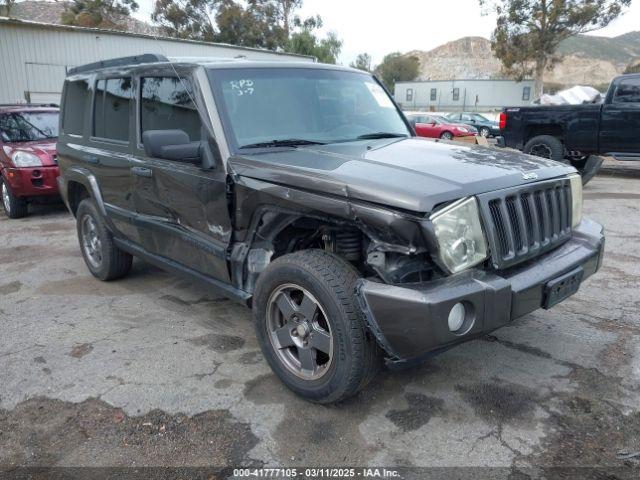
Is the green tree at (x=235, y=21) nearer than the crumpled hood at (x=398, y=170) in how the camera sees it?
No

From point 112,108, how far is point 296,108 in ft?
5.72

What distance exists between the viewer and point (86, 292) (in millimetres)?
4973

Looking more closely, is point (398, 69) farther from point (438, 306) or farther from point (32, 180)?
point (438, 306)

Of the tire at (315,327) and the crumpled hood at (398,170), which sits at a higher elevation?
the crumpled hood at (398,170)

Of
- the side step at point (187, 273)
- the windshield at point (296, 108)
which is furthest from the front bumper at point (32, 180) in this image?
the windshield at point (296, 108)

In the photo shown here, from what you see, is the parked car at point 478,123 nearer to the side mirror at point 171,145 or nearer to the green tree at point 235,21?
the green tree at point 235,21

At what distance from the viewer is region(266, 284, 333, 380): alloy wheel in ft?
9.40

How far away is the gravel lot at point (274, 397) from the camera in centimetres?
263

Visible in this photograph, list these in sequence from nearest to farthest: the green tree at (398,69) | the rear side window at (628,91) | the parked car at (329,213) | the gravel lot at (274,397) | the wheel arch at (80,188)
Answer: the parked car at (329,213) < the gravel lot at (274,397) < the wheel arch at (80,188) < the rear side window at (628,91) < the green tree at (398,69)

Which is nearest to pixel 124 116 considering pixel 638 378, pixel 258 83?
pixel 258 83

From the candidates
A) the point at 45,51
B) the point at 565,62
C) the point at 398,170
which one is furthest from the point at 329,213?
the point at 565,62

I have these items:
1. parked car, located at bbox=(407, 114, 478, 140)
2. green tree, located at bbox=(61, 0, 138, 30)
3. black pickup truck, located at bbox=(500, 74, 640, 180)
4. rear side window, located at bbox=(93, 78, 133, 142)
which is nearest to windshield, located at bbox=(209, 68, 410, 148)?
rear side window, located at bbox=(93, 78, 133, 142)

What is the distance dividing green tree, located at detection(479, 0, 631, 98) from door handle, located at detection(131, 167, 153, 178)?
35.4 metres

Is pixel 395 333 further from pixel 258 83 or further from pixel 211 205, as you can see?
pixel 258 83
